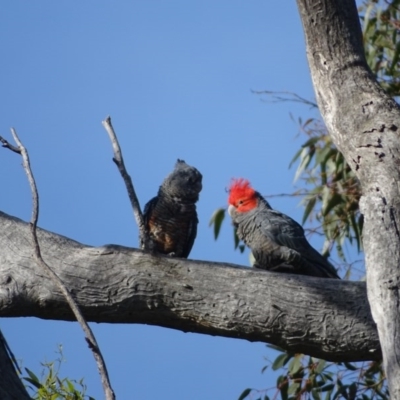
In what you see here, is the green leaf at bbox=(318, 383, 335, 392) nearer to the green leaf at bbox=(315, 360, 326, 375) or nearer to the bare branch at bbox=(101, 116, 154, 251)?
the green leaf at bbox=(315, 360, 326, 375)

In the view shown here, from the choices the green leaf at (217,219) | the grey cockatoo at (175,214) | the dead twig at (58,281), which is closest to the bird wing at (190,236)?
the grey cockatoo at (175,214)

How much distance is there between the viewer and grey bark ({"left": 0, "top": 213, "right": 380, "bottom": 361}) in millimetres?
2725

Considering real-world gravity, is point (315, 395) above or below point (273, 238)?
below

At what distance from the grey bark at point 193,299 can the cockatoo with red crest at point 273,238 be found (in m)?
0.90

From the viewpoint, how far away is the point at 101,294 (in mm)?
2725

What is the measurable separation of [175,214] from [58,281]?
6.48 ft

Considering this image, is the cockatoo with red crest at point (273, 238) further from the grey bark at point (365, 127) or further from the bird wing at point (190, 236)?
the grey bark at point (365, 127)

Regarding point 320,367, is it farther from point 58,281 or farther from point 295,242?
point 58,281

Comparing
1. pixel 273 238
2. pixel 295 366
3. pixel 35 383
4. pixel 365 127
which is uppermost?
pixel 365 127

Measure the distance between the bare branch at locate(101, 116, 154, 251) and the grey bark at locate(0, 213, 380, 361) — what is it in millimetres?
46

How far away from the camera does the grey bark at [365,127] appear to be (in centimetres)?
233

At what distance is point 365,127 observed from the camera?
2.76m

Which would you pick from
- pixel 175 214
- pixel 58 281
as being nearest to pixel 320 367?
pixel 175 214

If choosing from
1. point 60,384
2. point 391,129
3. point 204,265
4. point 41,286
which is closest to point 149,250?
point 204,265
